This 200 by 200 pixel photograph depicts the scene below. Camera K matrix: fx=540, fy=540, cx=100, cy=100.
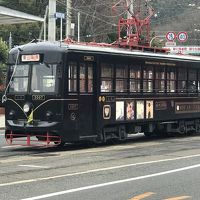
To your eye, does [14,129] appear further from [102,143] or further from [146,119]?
[146,119]

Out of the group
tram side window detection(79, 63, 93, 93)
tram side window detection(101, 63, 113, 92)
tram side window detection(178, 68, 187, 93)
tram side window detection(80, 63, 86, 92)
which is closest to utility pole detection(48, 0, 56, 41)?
tram side window detection(178, 68, 187, 93)

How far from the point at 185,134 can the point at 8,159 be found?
11.0 metres

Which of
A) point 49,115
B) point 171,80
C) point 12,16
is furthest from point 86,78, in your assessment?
point 12,16

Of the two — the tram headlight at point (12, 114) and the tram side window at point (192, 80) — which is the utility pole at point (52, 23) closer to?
the tram side window at point (192, 80)

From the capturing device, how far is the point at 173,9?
68.2 m

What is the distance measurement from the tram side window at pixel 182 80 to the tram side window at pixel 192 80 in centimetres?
36

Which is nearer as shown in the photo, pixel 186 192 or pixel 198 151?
pixel 186 192

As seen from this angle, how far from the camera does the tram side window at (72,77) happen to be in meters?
16.3

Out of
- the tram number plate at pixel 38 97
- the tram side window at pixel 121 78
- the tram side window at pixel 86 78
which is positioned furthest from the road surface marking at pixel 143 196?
the tram side window at pixel 121 78

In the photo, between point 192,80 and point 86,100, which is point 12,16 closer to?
point 192,80

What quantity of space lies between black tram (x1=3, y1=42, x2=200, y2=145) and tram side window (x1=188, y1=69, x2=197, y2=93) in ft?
7.61

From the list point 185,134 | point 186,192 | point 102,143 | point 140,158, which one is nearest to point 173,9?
point 185,134

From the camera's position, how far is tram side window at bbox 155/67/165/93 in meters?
19.8

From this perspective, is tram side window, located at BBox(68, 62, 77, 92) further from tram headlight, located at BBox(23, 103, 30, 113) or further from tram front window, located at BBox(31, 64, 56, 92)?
tram headlight, located at BBox(23, 103, 30, 113)
